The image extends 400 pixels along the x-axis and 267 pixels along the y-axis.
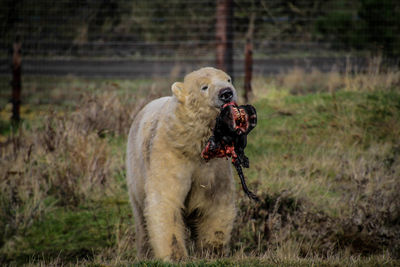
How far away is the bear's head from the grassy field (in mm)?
1000

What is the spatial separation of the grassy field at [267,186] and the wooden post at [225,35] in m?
1.16

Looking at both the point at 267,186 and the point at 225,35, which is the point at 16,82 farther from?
the point at 267,186

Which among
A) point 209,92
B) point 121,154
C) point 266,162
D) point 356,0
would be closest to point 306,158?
point 266,162

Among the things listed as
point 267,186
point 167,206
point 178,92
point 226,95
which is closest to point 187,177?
point 167,206

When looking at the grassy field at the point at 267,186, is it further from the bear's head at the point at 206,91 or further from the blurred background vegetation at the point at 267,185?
the bear's head at the point at 206,91

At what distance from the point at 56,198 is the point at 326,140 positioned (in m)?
3.73

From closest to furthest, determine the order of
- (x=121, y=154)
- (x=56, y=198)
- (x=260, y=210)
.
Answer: (x=260, y=210)
(x=56, y=198)
(x=121, y=154)

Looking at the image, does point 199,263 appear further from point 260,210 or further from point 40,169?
point 40,169

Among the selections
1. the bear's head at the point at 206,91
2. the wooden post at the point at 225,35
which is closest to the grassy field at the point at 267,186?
the bear's head at the point at 206,91

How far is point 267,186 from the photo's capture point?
5.60m

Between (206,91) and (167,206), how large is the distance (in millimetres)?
840

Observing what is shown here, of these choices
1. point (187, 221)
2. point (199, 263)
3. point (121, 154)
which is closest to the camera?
point (199, 263)

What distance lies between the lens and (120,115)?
25.8 ft

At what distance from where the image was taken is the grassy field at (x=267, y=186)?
16.1ft
